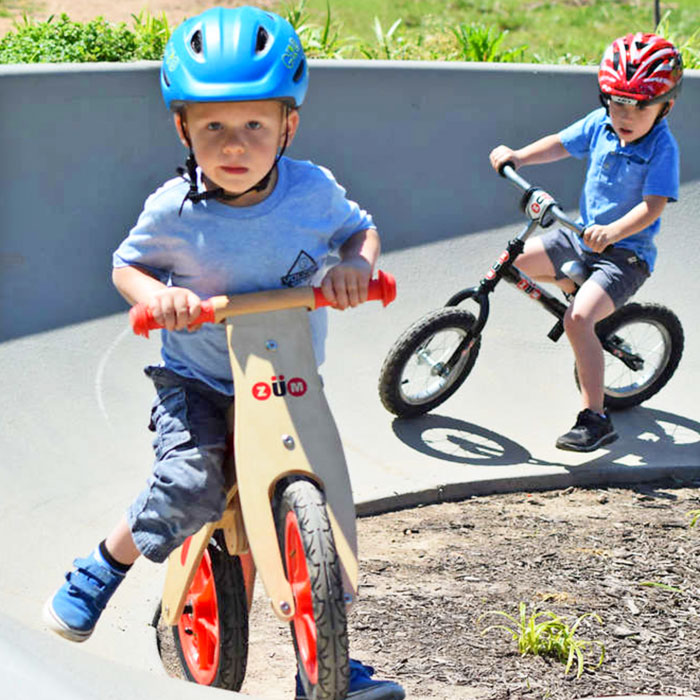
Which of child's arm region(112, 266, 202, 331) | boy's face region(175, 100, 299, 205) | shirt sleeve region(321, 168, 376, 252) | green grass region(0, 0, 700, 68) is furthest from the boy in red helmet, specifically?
green grass region(0, 0, 700, 68)

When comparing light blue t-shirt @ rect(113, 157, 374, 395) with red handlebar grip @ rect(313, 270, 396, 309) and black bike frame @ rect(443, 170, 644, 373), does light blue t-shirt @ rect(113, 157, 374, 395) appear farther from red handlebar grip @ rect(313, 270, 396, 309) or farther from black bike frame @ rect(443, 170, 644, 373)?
black bike frame @ rect(443, 170, 644, 373)

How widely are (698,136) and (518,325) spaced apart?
1888 millimetres

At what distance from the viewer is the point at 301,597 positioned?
2.92 m

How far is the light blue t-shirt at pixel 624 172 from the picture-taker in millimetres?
5070

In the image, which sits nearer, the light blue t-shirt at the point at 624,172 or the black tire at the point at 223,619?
the black tire at the point at 223,619

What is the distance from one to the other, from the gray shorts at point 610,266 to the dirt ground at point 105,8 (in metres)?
7.20

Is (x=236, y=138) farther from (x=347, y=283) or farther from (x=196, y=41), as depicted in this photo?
(x=347, y=283)

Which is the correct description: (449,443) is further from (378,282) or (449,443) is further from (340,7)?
(340,7)

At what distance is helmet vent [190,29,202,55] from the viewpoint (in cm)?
303

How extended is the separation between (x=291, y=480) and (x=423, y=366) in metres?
2.69

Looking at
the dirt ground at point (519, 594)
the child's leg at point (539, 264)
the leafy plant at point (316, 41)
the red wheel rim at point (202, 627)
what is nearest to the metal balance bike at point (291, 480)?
the red wheel rim at point (202, 627)

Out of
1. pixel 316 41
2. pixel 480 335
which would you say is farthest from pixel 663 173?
pixel 316 41

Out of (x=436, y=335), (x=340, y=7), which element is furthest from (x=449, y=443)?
(x=340, y=7)

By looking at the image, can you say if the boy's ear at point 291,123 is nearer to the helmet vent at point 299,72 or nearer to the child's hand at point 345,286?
the helmet vent at point 299,72
